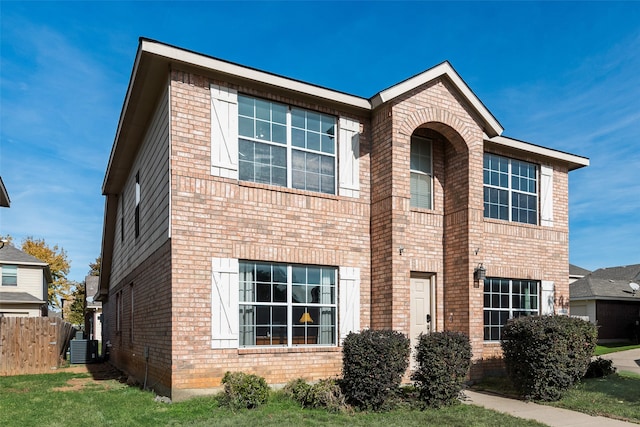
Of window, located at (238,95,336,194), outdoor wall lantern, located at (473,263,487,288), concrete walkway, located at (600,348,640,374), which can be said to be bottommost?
concrete walkway, located at (600,348,640,374)

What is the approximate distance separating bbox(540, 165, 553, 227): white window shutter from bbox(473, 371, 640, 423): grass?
4.42 meters

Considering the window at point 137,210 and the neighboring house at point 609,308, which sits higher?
the window at point 137,210

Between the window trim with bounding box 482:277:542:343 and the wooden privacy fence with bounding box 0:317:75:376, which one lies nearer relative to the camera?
the window trim with bounding box 482:277:542:343

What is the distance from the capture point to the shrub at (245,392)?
838 cm

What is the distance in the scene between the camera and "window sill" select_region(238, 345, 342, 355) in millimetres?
9555

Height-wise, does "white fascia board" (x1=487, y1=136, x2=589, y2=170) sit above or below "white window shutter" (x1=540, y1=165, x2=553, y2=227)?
above

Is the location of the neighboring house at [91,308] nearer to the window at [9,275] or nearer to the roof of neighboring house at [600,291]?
the window at [9,275]

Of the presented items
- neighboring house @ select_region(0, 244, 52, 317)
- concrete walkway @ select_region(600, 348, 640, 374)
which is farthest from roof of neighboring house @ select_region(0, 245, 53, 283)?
concrete walkway @ select_region(600, 348, 640, 374)

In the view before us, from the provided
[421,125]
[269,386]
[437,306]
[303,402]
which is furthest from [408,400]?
[421,125]

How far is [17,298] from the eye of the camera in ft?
91.6

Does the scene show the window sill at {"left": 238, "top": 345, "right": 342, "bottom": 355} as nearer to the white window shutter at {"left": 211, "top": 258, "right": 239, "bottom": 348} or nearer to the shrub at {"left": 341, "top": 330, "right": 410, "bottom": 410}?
the white window shutter at {"left": 211, "top": 258, "right": 239, "bottom": 348}

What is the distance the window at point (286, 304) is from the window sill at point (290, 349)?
122 millimetres

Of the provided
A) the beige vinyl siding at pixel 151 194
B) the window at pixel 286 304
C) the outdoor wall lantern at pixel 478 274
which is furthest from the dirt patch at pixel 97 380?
the outdoor wall lantern at pixel 478 274

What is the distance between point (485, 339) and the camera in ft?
41.1
